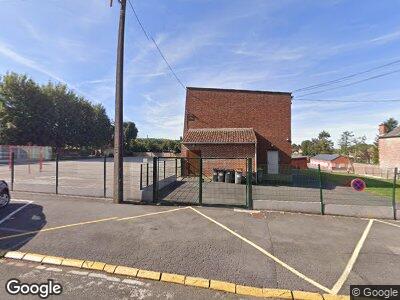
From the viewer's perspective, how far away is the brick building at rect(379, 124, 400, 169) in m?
40.8

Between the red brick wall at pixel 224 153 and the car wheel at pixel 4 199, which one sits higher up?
the red brick wall at pixel 224 153

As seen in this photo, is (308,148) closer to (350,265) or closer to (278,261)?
(350,265)

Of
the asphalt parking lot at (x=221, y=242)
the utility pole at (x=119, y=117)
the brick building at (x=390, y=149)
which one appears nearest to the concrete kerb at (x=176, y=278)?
the asphalt parking lot at (x=221, y=242)

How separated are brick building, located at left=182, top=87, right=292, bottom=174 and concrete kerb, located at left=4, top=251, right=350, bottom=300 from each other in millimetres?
18793

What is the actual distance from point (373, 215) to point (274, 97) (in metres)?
17.3

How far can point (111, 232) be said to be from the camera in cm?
748

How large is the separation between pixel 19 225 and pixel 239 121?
826 inches

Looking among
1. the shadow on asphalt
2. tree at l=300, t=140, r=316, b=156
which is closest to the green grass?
the shadow on asphalt

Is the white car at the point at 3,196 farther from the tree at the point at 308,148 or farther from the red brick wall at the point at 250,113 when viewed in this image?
the tree at the point at 308,148

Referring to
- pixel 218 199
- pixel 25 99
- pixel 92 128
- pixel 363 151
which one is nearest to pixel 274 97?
pixel 218 199

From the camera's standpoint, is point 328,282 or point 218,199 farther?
point 218,199

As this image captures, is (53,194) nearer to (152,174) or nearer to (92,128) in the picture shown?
(152,174)

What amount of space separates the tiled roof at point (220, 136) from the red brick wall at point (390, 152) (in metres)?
27.4

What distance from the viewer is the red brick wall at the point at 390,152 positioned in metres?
40.7
